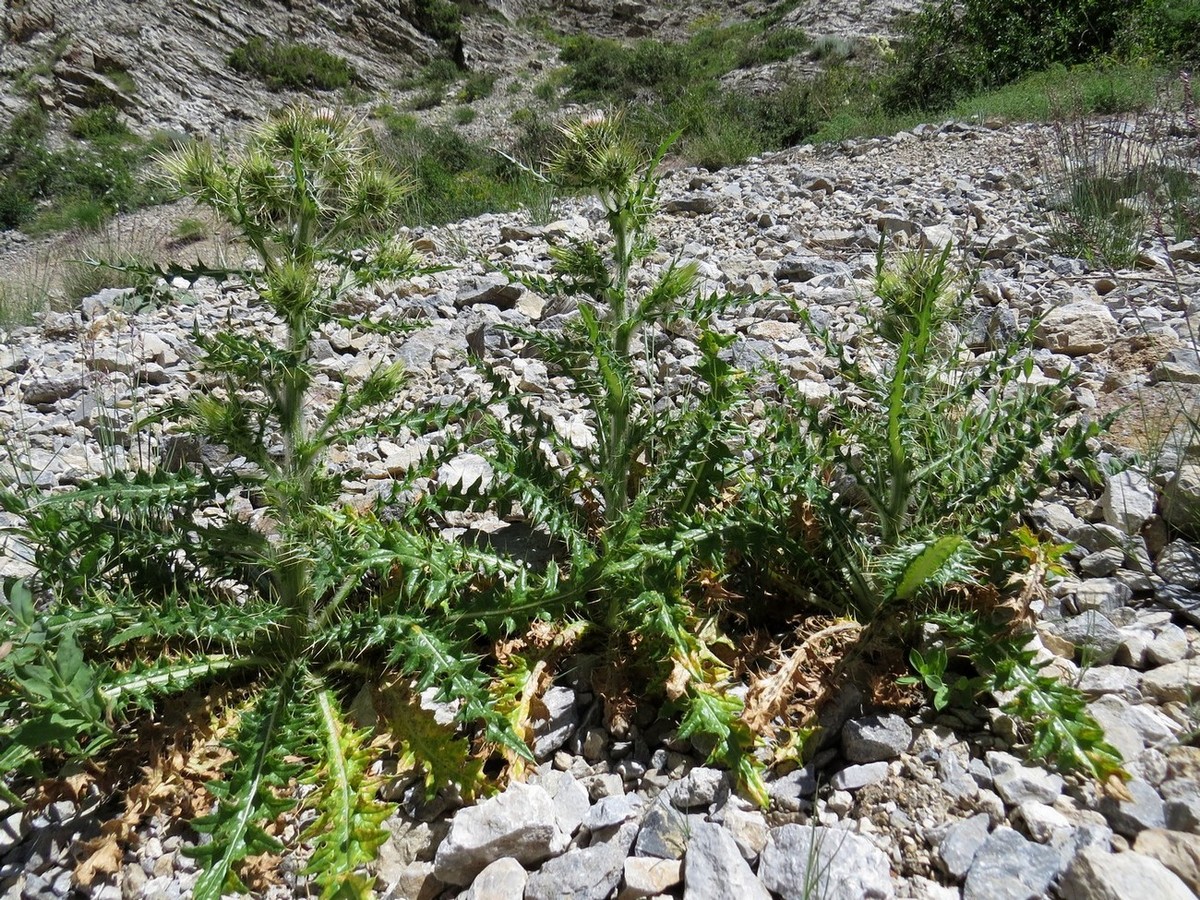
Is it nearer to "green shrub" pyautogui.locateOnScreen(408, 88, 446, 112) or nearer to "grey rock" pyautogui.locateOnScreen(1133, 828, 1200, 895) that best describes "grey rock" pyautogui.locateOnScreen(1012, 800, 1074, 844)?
"grey rock" pyautogui.locateOnScreen(1133, 828, 1200, 895)

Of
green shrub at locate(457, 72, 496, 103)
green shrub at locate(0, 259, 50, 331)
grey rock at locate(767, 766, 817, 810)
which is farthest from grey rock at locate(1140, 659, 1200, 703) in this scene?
green shrub at locate(457, 72, 496, 103)

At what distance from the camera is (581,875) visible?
1.48 meters

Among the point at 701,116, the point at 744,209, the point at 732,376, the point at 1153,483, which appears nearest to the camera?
the point at 1153,483

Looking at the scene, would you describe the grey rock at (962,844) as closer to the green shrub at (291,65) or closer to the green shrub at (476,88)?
the green shrub at (476,88)

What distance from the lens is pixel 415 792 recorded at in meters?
1.80

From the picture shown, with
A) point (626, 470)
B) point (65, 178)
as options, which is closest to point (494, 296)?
point (626, 470)

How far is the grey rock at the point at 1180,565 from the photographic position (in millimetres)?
2012

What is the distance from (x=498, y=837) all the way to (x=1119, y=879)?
1.16 m

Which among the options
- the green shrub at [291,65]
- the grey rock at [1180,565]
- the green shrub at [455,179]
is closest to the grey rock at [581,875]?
the grey rock at [1180,565]

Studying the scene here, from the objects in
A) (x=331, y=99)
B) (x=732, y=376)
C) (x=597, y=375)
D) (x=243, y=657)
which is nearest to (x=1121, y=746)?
(x=732, y=376)

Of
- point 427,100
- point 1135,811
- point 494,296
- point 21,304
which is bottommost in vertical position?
point 1135,811

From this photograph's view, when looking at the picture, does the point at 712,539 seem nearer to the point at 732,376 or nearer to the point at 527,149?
the point at 732,376

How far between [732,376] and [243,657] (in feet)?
5.72

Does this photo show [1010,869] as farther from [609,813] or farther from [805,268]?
[805,268]
